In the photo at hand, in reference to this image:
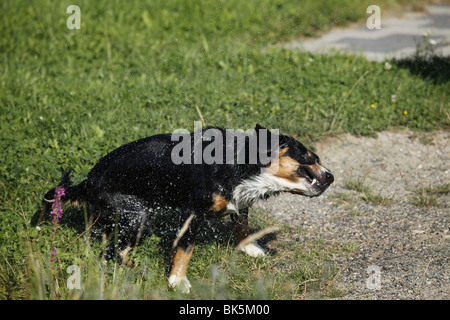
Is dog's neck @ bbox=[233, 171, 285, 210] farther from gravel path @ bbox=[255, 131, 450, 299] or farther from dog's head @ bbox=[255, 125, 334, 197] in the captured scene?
gravel path @ bbox=[255, 131, 450, 299]

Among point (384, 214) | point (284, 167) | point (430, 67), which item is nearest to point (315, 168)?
point (284, 167)

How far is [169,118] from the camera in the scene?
599cm

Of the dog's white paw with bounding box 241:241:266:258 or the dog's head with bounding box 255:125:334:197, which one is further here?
the dog's white paw with bounding box 241:241:266:258

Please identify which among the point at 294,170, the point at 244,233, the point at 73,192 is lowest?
the point at 244,233

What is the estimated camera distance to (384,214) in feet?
16.0

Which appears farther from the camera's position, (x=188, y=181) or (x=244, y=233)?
(x=244, y=233)

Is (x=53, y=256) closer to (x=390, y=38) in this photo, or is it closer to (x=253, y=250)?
(x=253, y=250)

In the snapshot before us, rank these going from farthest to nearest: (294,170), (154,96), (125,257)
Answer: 1. (154,96)
2. (125,257)
3. (294,170)

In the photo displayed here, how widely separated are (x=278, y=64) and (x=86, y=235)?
160 inches

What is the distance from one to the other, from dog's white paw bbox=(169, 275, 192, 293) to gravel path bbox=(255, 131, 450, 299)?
43.5 inches

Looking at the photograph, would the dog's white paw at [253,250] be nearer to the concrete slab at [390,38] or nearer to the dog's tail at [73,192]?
the dog's tail at [73,192]

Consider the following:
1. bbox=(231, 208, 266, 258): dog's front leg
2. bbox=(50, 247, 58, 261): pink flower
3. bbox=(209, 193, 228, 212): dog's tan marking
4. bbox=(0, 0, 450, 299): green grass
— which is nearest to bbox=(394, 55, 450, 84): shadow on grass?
bbox=(0, 0, 450, 299): green grass

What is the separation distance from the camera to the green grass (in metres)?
3.99

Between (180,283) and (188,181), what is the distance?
2.40ft
